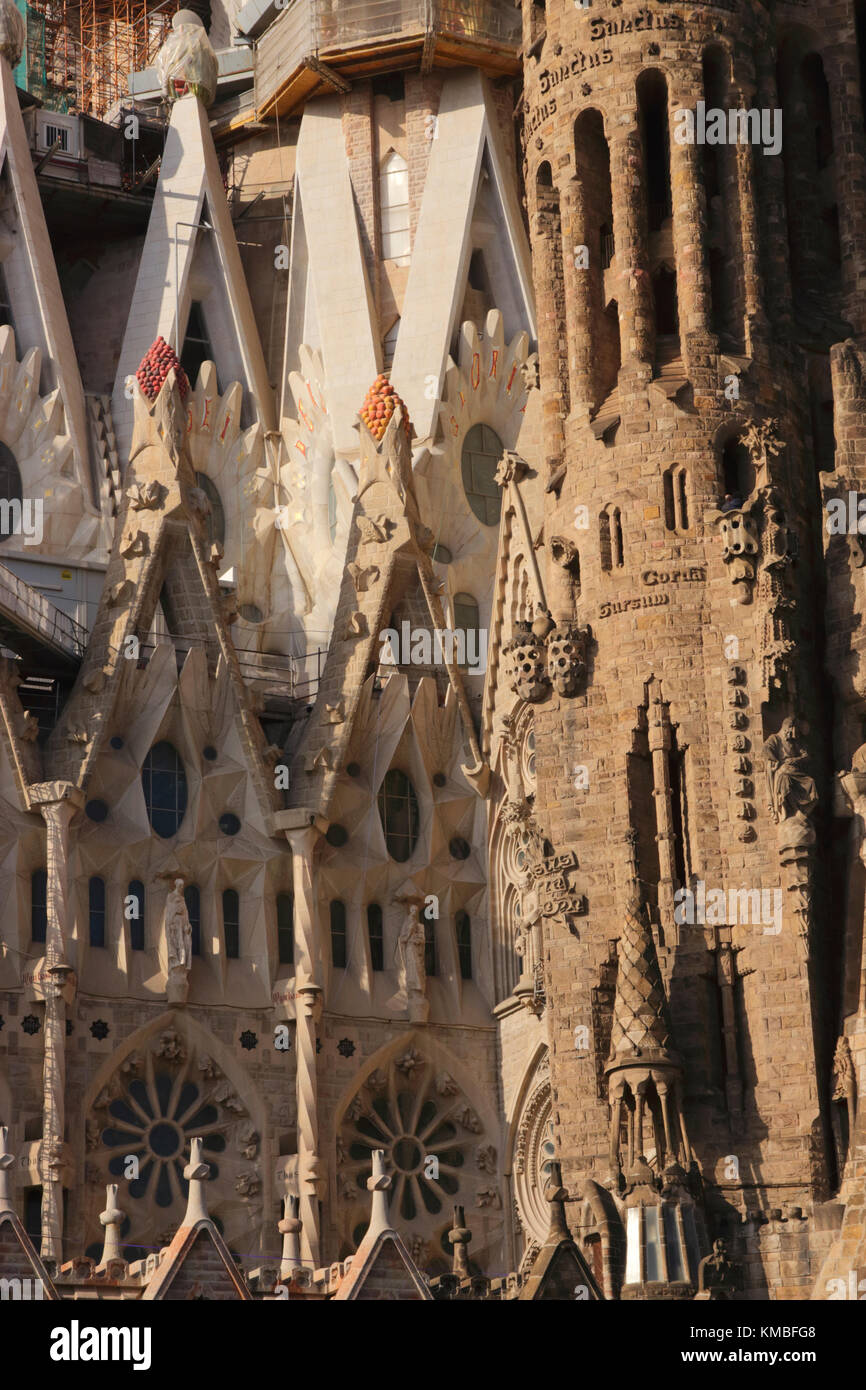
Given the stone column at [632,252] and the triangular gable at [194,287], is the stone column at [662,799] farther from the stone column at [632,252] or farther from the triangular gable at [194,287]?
the triangular gable at [194,287]

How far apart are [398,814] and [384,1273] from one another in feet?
37.7

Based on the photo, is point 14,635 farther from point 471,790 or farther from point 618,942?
point 618,942

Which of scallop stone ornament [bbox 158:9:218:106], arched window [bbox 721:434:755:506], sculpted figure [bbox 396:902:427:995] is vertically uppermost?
scallop stone ornament [bbox 158:9:218:106]

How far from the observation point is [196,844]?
51.4 metres

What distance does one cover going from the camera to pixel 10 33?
198ft

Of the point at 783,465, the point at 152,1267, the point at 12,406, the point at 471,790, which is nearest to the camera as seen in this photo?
the point at 152,1267

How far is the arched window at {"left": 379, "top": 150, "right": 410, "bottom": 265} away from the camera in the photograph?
195ft

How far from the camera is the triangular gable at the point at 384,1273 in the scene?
4284cm

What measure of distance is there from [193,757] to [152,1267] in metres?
10.7

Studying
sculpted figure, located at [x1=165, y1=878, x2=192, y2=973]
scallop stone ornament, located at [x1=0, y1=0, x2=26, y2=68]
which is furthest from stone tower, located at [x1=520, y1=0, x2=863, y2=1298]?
scallop stone ornament, located at [x1=0, y1=0, x2=26, y2=68]

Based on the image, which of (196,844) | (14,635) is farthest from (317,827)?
(14,635)

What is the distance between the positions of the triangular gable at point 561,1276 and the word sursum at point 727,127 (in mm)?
17982

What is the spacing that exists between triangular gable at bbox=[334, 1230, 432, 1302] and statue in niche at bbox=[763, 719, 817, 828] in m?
8.92

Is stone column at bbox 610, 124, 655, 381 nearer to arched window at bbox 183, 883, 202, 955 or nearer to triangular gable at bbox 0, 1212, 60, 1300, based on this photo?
arched window at bbox 183, 883, 202, 955
